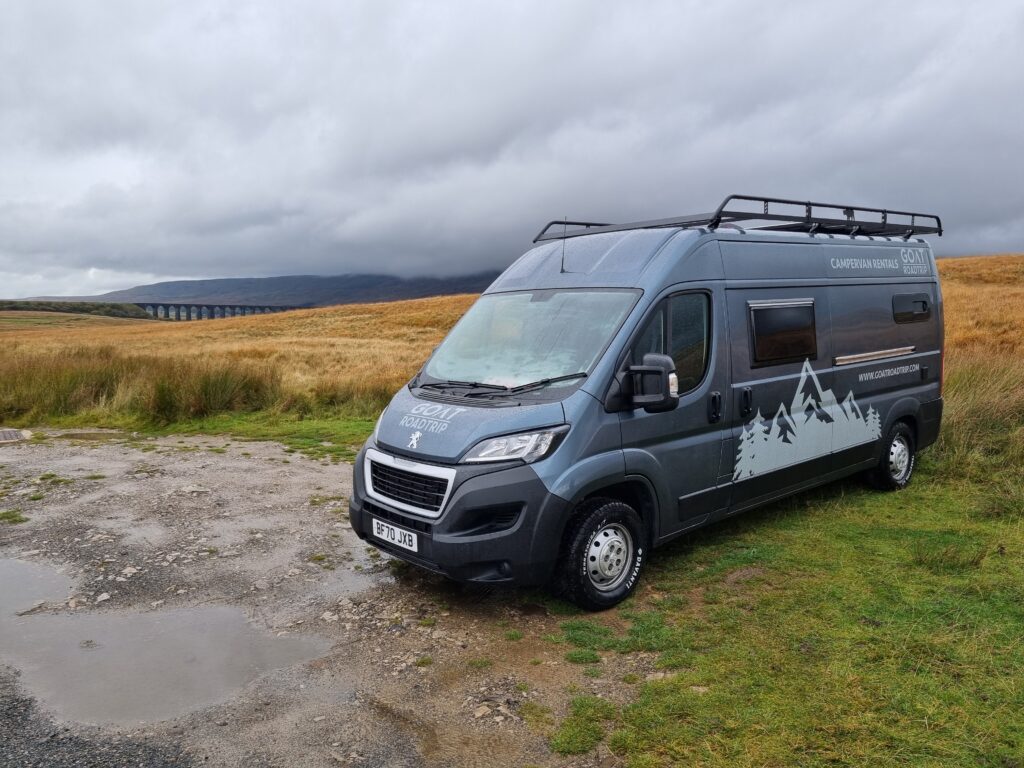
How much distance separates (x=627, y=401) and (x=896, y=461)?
14.1ft

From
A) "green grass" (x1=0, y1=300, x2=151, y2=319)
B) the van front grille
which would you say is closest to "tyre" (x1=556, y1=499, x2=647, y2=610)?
the van front grille

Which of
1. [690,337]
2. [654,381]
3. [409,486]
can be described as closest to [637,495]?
[654,381]

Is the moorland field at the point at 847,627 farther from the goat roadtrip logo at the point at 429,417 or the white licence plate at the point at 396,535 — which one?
the goat roadtrip logo at the point at 429,417

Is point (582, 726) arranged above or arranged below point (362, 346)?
below

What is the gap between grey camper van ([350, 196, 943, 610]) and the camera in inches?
180

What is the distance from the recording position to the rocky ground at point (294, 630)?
138 inches

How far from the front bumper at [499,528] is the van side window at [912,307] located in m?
4.86

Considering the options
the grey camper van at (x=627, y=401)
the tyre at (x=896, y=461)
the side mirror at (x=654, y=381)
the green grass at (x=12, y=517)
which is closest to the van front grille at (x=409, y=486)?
the grey camper van at (x=627, y=401)

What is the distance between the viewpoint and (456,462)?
4574mm

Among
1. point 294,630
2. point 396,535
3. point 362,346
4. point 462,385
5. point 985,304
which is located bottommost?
point 294,630

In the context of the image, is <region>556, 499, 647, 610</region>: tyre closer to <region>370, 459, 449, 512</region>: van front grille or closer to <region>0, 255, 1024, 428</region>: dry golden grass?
<region>370, 459, 449, 512</region>: van front grille

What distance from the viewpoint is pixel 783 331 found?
20.2 feet

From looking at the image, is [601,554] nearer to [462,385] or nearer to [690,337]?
[462,385]

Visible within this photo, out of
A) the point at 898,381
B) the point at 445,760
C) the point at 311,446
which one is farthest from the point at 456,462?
the point at 311,446
